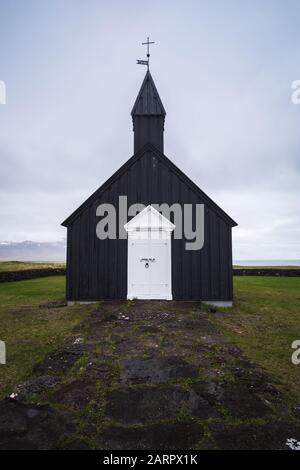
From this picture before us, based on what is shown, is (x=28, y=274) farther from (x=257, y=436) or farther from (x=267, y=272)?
(x=257, y=436)

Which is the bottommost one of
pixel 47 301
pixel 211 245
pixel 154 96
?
pixel 47 301


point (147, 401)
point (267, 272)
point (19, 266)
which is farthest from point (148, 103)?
point (267, 272)

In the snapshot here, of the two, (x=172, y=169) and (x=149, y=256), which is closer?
(x=149, y=256)

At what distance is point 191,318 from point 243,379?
184 inches

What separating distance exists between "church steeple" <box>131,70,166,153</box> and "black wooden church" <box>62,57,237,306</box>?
1.69 meters

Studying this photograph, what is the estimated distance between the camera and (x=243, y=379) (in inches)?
193

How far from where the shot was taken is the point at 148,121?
14945 mm

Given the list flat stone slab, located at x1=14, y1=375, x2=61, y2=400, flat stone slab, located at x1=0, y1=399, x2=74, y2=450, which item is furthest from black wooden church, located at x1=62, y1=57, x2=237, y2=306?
flat stone slab, located at x1=0, y1=399, x2=74, y2=450

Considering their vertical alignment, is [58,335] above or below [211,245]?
below

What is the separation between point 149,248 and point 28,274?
60.1 feet

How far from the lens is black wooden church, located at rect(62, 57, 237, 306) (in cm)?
1259

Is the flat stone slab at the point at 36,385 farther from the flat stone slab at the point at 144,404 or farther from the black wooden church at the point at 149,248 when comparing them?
the black wooden church at the point at 149,248
